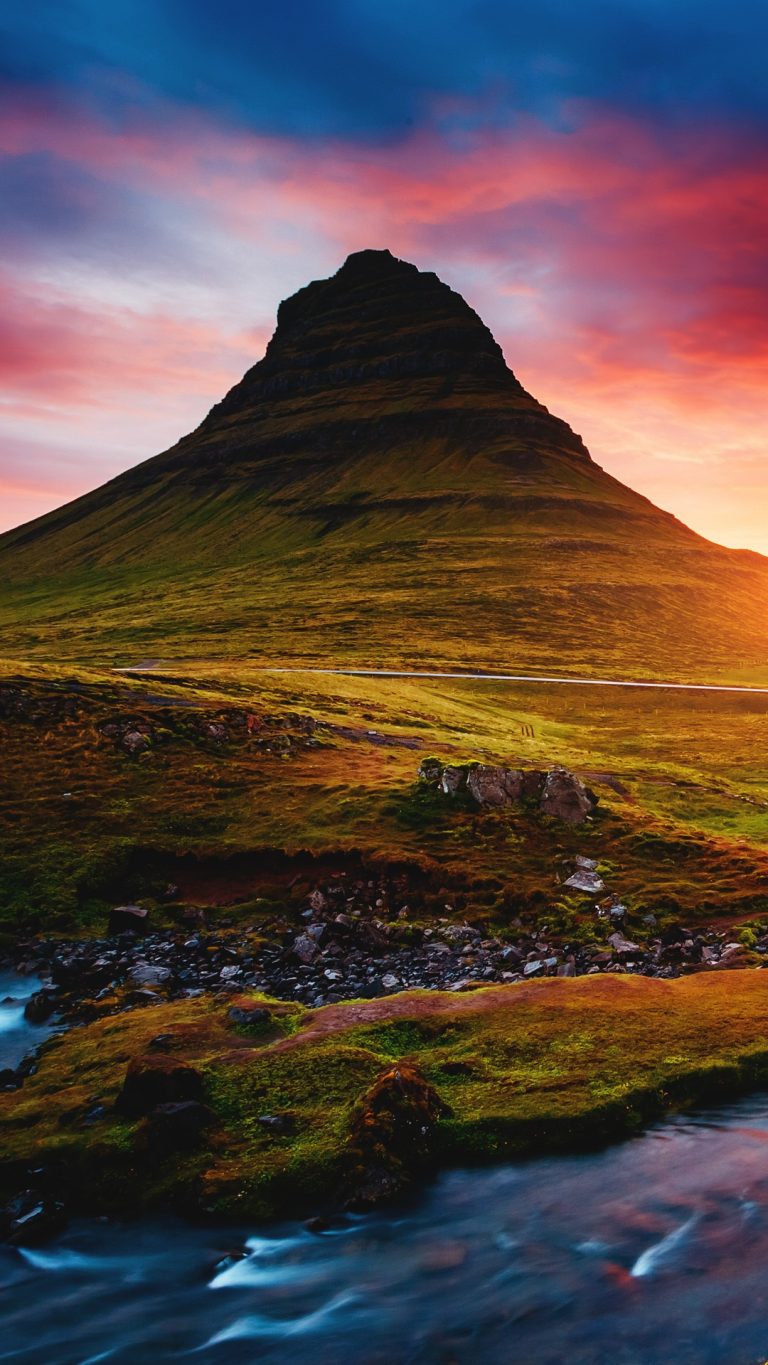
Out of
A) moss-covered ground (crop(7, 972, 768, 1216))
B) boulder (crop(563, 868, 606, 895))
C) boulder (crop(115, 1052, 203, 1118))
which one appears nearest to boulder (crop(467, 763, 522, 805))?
boulder (crop(563, 868, 606, 895))

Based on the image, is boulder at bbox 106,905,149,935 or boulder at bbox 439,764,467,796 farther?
boulder at bbox 439,764,467,796

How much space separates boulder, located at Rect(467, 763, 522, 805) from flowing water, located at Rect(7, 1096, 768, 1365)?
66.2 feet

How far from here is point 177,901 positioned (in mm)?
29125

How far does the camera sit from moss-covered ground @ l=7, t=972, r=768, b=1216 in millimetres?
14523

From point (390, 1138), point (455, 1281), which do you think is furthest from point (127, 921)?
point (455, 1281)

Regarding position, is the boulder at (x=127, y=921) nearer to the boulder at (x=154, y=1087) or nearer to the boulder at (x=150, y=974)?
the boulder at (x=150, y=974)

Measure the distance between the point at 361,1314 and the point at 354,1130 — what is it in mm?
2973

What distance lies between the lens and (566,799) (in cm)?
3378

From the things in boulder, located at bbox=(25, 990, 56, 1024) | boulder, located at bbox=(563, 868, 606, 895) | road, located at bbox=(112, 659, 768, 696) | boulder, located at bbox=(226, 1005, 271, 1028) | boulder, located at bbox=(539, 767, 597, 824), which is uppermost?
road, located at bbox=(112, 659, 768, 696)

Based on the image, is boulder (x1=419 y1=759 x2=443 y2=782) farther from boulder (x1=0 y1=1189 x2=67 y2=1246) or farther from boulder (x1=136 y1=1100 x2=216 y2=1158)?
boulder (x1=0 y1=1189 x2=67 y2=1246)

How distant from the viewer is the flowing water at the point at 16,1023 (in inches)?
770

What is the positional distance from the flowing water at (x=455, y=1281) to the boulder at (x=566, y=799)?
19.1 m

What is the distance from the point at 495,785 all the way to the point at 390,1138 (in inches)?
822

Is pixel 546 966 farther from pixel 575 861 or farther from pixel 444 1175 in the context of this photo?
pixel 444 1175
